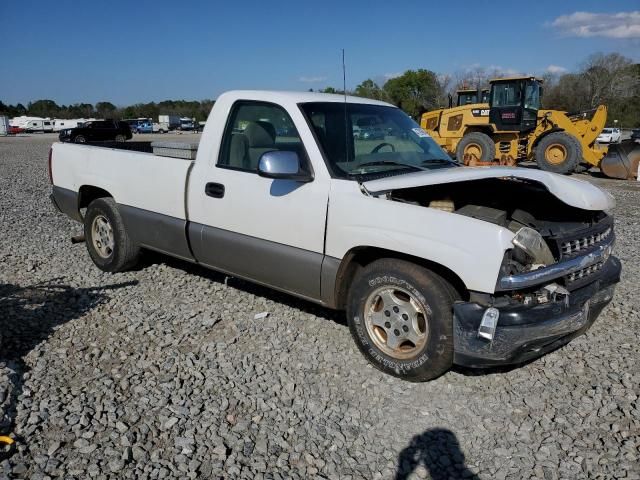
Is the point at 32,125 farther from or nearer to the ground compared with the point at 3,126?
nearer to the ground

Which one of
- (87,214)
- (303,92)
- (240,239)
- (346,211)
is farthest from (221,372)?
(87,214)

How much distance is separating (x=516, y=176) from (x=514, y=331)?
3.40 feet

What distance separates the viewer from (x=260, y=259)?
14.4 feet

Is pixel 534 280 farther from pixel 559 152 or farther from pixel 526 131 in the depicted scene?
pixel 526 131

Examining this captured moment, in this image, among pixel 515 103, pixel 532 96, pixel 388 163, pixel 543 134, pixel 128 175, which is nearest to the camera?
pixel 388 163

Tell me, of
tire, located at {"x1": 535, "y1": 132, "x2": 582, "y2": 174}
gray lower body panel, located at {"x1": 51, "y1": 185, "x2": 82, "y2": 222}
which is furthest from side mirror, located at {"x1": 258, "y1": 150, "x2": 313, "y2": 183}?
tire, located at {"x1": 535, "y1": 132, "x2": 582, "y2": 174}

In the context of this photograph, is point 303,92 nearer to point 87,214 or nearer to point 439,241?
point 439,241

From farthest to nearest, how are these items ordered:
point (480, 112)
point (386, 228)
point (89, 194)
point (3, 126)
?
point (3, 126)
point (480, 112)
point (89, 194)
point (386, 228)

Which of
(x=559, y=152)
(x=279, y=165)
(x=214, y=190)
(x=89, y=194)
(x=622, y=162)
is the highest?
(x=279, y=165)

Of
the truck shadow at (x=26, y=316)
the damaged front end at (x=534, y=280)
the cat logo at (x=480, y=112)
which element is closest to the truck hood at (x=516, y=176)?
the damaged front end at (x=534, y=280)

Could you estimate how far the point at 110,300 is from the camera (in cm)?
518

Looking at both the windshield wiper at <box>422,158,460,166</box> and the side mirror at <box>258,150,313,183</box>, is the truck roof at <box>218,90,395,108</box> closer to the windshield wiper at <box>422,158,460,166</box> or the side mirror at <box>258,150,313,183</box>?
the side mirror at <box>258,150,313,183</box>

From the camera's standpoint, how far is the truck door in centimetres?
408

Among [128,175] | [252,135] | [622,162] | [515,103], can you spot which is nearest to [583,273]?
[252,135]
